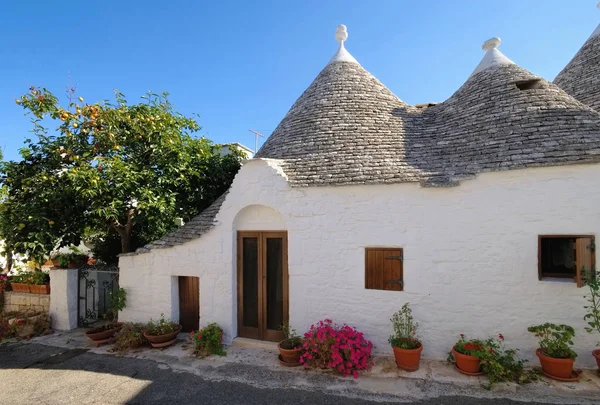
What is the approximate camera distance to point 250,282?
720 centimetres

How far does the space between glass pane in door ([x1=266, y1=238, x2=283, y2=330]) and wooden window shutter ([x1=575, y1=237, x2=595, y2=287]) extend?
228 inches

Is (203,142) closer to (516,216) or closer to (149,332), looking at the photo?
(149,332)

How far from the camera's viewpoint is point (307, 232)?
260 inches

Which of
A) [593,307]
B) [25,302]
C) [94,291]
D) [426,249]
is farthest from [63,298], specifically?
[593,307]

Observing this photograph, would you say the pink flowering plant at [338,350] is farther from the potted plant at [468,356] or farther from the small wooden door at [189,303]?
the small wooden door at [189,303]

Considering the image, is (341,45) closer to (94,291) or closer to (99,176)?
(99,176)

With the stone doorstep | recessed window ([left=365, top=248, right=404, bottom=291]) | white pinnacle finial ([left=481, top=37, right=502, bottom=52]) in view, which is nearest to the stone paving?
the stone doorstep

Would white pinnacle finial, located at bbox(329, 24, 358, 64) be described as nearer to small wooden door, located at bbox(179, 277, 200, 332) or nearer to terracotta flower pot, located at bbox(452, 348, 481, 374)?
small wooden door, located at bbox(179, 277, 200, 332)

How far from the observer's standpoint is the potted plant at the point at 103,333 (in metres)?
7.11

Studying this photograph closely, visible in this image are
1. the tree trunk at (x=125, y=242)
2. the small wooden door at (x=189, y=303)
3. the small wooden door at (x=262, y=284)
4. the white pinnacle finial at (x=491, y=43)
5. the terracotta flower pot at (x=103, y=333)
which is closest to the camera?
the small wooden door at (x=262, y=284)

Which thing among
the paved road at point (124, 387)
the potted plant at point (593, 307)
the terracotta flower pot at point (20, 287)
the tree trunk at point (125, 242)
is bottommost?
the paved road at point (124, 387)

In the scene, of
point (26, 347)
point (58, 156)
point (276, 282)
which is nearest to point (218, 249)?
point (276, 282)

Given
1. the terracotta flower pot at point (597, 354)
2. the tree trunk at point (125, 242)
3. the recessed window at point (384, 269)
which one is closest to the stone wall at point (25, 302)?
the tree trunk at point (125, 242)

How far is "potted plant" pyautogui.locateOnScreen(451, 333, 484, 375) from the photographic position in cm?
524
